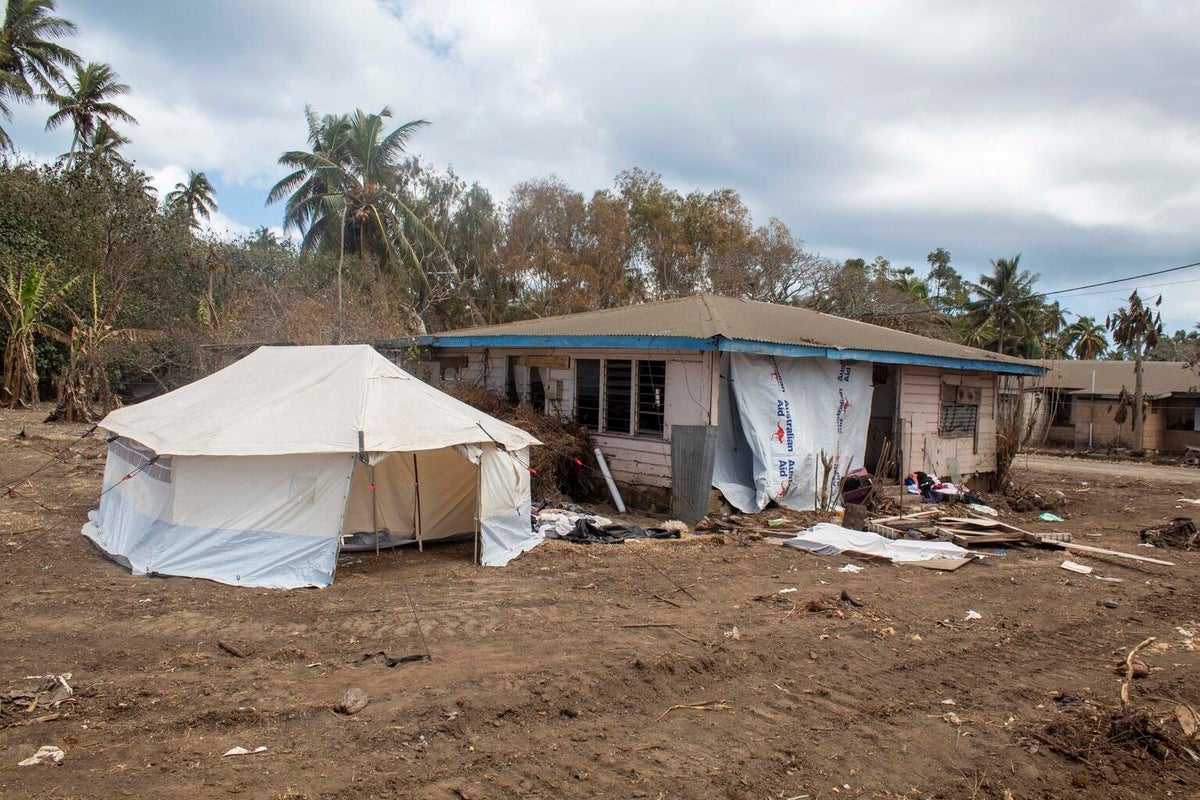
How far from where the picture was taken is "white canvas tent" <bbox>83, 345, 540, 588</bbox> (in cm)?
760

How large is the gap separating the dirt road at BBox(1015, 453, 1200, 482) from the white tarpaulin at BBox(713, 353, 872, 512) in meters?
10.8

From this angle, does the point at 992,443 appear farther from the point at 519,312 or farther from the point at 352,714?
the point at 519,312

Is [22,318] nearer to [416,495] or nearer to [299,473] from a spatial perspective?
[416,495]

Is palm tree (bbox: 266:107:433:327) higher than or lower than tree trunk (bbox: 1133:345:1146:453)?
higher

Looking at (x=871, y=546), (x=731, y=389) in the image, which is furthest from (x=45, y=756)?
(x=731, y=389)

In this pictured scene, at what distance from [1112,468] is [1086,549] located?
16689mm

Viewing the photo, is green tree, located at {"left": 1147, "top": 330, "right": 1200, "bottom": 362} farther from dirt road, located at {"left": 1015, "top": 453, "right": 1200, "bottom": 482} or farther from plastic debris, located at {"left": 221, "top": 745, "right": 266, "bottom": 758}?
plastic debris, located at {"left": 221, "top": 745, "right": 266, "bottom": 758}

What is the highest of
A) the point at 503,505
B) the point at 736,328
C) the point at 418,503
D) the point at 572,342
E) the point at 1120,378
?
the point at 1120,378

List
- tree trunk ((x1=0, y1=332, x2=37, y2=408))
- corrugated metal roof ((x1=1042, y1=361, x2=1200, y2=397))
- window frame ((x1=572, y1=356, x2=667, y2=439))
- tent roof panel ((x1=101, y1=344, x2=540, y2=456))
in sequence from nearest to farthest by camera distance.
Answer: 1. tent roof panel ((x1=101, y1=344, x2=540, y2=456))
2. window frame ((x1=572, y1=356, x2=667, y2=439))
3. tree trunk ((x1=0, y1=332, x2=37, y2=408))
4. corrugated metal roof ((x1=1042, y1=361, x2=1200, y2=397))

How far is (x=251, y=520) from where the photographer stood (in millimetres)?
7629

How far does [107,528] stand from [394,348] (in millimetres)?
7248

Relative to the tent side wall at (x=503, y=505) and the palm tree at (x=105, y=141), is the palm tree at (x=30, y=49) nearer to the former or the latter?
the palm tree at (x=105, y=141)

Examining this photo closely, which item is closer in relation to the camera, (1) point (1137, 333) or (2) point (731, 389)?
(2) point (731, 389)

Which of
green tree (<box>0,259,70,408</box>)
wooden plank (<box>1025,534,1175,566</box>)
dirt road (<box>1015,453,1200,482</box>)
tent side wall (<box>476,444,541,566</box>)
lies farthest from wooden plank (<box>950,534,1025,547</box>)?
green tree (<box>0,259,70,408</box>)
